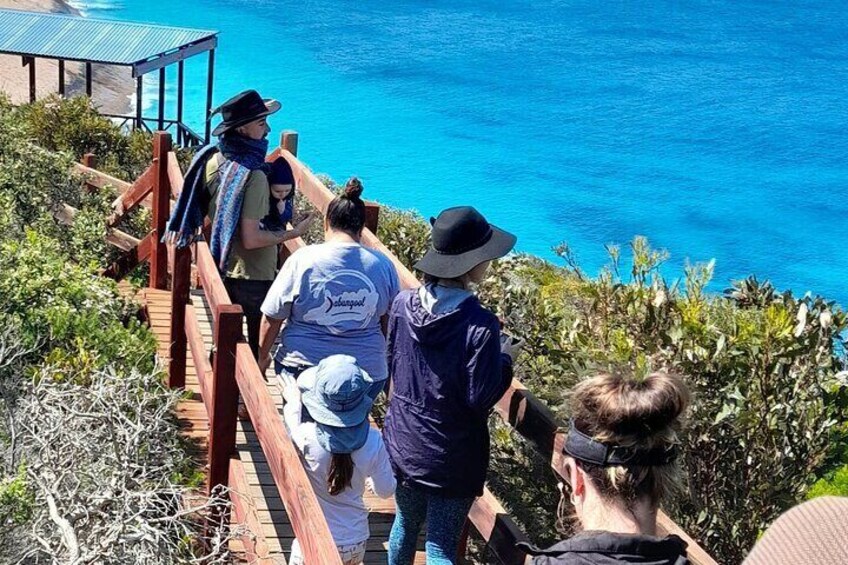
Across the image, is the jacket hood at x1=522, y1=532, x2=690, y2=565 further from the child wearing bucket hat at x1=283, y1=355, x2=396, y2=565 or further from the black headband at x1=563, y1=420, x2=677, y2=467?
the child wearing bucket hat at x1=283, y1=355, x2=396, y2=565

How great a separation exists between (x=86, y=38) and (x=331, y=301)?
57.4ft

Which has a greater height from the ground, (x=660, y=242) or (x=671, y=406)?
(x=671, y=406)

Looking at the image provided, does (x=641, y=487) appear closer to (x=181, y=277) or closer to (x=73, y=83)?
(x=181, y=277)

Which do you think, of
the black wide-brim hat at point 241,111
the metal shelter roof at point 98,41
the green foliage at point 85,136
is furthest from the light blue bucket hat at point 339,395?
the metal shelter roof at point 98,41

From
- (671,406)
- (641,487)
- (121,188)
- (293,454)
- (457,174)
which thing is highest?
(671,406)

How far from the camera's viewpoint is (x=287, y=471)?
2.89 metres

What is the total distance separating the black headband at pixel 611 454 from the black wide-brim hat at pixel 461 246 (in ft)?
3.63

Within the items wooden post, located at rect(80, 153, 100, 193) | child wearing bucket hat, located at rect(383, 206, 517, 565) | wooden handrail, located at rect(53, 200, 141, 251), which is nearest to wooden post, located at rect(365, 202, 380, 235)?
child wearing bucket hat, located at rect(383, 206, 517, 565)

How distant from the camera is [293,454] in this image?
294 centimetres

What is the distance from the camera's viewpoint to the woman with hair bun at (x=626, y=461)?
198 centimetres

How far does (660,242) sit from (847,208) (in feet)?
15.5

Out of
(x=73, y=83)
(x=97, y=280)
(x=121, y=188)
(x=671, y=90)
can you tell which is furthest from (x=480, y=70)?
(x=97, y=280)

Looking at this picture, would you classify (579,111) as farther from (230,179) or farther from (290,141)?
(230,179)

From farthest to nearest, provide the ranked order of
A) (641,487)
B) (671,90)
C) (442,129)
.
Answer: (671,90), (442,129), (641,487)
